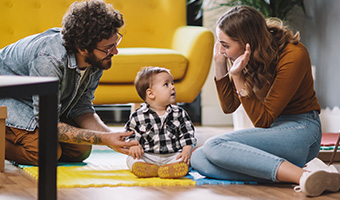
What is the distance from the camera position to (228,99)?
205 cm

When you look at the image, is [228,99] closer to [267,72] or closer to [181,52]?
[267,72]

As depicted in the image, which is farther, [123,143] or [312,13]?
[312,13]

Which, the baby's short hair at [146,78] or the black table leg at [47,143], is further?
the baby's short hair at [146,78]

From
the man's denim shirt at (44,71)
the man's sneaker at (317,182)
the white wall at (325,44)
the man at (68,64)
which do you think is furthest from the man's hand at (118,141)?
the white wall at (325,44)

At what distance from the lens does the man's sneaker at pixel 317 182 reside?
1636 millimetres

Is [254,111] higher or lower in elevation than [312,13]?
lower

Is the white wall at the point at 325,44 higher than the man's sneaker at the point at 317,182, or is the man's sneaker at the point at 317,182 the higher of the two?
the white wall at the point at 325,44

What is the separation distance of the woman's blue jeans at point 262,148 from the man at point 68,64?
1.17ft

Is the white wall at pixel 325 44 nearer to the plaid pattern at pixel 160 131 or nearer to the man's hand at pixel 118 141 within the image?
the plaid pattern at pixel 160 131

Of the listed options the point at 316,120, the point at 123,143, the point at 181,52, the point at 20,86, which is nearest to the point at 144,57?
the point at 181,52

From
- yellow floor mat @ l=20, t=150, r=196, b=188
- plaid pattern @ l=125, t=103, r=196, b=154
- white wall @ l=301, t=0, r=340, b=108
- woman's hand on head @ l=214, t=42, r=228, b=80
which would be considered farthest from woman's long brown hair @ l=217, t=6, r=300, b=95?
white wall @ l=301, t=0, r=340, b=108

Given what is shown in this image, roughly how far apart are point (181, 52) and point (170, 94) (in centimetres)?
97

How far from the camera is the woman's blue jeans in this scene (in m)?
1.80

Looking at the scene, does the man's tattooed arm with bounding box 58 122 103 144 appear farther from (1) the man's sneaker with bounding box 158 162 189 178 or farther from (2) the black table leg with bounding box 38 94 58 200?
(2) the black table leg with bounding box 38 94 58 200
